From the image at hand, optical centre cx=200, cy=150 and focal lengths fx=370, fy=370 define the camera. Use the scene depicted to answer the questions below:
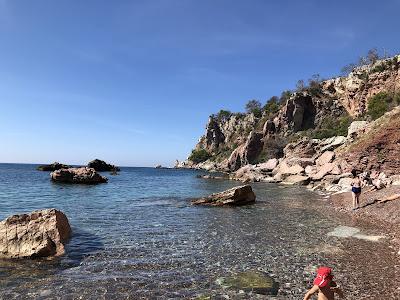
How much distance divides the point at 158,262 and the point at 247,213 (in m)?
14.0

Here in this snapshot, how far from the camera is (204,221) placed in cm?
2388

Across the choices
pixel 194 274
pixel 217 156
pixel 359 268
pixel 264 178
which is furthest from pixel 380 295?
pixel 217 156

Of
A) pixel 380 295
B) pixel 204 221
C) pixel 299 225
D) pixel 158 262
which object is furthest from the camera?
pixel 204 221

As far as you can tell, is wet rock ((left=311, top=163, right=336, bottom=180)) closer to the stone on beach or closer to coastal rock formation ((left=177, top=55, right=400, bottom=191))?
coastal rock formation ((left=177, top=55, right=400, bottom=191))

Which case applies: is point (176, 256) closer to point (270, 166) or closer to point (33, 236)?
point (33, 236)

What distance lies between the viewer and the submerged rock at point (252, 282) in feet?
36.5

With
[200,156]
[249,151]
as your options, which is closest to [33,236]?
[249,151]

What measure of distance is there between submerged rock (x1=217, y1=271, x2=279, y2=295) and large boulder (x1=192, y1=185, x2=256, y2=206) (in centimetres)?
1934

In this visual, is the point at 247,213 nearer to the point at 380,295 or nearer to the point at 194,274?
the point at 194,274

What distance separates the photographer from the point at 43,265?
13594 mm

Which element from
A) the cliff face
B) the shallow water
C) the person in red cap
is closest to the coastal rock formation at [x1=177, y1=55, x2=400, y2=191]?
the cliff face

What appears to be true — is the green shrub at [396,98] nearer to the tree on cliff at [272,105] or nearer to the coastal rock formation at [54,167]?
the tree on cliff at [272,105]

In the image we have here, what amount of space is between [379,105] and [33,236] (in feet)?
280

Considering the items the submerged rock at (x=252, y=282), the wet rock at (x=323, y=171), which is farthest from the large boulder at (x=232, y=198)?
the wet rock at (x=323, y=171)
